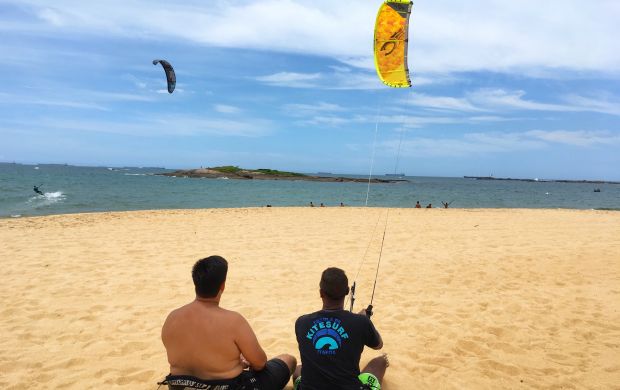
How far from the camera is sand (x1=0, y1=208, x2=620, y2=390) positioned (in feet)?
13.2

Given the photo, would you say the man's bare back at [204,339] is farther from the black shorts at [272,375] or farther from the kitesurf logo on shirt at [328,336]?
the kitesurf logo on shirt at [328,336]

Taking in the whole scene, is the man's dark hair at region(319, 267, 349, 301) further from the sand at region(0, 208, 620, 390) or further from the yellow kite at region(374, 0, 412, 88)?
the yellow kite at region(374, 0, 412, 88)

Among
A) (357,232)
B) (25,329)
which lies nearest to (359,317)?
(25,329)

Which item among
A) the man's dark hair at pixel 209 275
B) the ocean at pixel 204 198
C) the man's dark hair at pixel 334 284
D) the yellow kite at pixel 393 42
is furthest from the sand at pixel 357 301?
the ocean at pixel 204 198

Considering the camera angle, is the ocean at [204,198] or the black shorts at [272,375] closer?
the black shorts at [272,375]

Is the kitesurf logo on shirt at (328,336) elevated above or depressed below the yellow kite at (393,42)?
below

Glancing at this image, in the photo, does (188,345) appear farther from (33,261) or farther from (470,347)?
(33,261)

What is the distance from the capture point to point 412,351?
14.5ft

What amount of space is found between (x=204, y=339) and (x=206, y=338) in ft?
0.05

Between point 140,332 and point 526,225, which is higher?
point 526,225

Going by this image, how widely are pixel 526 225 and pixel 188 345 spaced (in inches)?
593

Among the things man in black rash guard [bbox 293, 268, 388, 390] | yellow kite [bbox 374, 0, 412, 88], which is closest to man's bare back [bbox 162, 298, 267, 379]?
man in black rash guard [bbox 293, 268, 388, 390]

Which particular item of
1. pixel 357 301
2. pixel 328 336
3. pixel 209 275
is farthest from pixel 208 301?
pixel 357 301

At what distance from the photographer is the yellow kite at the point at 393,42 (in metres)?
5.73
